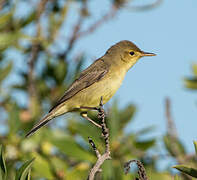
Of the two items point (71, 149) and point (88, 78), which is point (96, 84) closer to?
Answer: point (88, 78)

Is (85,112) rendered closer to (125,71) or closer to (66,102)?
(66,102)

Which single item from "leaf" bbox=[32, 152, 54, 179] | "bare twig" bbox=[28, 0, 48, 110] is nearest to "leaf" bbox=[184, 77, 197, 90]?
"bare twig" bbox=[28, 0, 48, 110]

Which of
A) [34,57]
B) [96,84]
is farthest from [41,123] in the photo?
[96,84]

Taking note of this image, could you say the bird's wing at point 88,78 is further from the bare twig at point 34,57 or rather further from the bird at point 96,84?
the bare twig at point 34,57

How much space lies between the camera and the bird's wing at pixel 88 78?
17.0 ft

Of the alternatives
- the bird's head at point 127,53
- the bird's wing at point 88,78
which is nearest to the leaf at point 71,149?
the bird's wing at point 88,78

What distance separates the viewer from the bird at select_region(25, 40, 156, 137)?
488cm

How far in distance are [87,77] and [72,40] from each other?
663 mm

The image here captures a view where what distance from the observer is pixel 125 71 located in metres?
5.34

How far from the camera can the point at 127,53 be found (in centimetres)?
576

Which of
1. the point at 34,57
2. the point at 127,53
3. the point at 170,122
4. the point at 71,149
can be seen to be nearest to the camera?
the point at 170,122

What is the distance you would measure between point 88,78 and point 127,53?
75 cm

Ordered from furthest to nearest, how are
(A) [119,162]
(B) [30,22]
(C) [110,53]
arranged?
(C) [110,53] < (B) [30,22] < (A) [119,162]

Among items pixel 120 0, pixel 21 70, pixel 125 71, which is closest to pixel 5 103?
pixel 21 70
